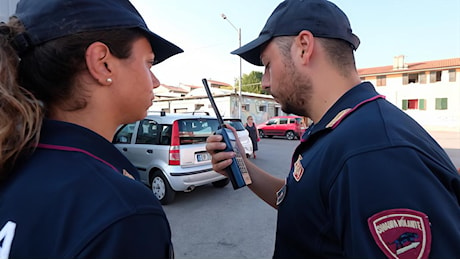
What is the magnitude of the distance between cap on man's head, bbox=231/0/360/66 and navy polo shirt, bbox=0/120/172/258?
1020mm

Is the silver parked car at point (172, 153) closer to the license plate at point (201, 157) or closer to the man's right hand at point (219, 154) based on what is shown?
the license plate at point (201, 157)

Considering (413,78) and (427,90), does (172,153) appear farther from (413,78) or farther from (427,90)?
(413,78)

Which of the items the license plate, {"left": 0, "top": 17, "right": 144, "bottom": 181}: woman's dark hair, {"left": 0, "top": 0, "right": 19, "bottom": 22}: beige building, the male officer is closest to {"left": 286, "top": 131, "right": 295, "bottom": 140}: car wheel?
the license plate

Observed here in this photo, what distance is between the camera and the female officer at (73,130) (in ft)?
1.88

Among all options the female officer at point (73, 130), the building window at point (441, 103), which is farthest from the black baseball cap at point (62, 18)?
the building window at point (441, 103)

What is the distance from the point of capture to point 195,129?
4848 mm

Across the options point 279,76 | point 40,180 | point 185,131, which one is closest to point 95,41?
point 40,180

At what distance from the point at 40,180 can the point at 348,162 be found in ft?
2.87

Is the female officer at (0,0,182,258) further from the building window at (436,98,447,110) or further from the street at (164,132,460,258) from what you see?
the building window at (436,98,447,110)

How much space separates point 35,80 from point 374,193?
1109 millimetres

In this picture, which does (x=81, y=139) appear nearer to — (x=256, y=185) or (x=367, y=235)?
(x=367, y=235)

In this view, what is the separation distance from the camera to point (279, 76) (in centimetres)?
134

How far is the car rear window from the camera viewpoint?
463cm

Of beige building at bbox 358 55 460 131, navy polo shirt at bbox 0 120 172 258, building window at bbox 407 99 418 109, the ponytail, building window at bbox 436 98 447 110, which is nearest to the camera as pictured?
navy polo shirt at bbox 0 120 172 258
